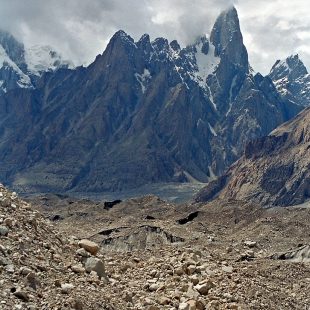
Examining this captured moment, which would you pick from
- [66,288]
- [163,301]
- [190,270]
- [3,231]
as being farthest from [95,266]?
[190,270]

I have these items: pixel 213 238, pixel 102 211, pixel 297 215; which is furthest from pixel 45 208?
pixel 213 238

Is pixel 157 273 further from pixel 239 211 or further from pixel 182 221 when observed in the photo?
pixel 239 211

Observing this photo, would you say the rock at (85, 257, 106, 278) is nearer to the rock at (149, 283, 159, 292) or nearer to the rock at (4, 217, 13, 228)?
the rock at (149, 283, 159, 292)

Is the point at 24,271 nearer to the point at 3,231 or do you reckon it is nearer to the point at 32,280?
the point at 32,280

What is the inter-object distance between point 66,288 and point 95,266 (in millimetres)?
3668

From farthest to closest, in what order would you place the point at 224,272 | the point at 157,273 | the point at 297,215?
the point at 297,215
the point at 224,272
the point at 157,273

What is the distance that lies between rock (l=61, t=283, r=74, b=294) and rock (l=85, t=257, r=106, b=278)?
3.15m

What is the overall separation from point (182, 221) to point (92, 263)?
3533 inches

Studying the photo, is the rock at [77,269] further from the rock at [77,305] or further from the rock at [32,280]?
the rock at [77,305]

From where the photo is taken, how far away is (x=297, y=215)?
372 feet

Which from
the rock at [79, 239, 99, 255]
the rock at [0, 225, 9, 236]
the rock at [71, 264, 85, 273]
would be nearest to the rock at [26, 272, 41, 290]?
the rock at [0, 225, 9, 236]

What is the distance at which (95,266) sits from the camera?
24375 mm

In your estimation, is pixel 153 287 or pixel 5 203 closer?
pixel 5 203

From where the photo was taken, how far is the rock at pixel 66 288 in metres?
20.6
